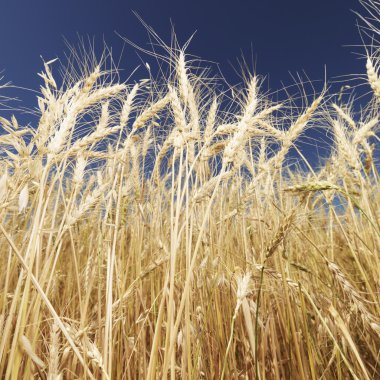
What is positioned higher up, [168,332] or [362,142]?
[362,142]

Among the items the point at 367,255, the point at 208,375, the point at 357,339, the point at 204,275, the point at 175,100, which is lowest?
the point at 208,375

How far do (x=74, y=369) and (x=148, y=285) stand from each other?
31.9 inches

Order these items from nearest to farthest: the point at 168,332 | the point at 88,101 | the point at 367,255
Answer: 1. the point at 168,332
2. the point at 88,101
3. the point at 367,255

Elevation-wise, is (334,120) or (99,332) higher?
(334,120)

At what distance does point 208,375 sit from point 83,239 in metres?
1.70

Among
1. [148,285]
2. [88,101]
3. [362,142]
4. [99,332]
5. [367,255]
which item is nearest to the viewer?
[99,332]

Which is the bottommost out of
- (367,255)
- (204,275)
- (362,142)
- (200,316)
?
(200,316)

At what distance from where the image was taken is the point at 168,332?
95cm

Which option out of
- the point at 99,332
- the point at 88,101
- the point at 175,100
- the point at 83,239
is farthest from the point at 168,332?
the point at 83,239

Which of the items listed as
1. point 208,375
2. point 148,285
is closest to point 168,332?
point 208,375

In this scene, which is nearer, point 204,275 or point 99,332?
point 99,332

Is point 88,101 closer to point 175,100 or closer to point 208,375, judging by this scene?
point 175,100

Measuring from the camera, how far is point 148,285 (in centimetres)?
216

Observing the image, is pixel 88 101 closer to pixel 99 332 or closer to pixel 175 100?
pixel 175 100
